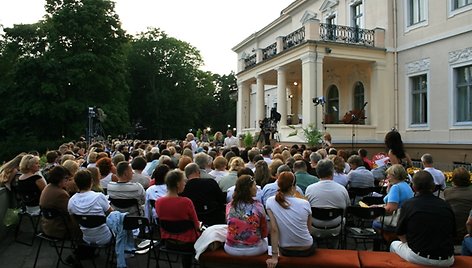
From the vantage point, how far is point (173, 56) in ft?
170

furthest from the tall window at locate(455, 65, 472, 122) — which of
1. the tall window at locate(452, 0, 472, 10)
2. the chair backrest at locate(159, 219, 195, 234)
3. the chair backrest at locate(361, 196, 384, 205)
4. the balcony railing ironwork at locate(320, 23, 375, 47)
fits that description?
the chair backrest at locate(159, 219, 195, 234)

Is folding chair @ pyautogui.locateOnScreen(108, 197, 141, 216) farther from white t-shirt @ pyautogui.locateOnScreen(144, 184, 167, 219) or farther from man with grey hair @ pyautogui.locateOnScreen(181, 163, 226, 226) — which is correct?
man with grey hair @ pyautogui.locateOnScreen(181, 163, 226, 226)

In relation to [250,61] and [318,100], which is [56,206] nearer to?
[318,100]

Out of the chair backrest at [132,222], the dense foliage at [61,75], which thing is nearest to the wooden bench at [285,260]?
the chair backrest at [132,222]

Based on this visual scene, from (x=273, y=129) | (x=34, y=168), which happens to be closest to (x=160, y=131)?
(x=273, y=129)

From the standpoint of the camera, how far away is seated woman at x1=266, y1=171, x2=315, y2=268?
4148 millimetres

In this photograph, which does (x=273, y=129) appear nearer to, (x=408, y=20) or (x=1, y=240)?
(x=408, y=20)

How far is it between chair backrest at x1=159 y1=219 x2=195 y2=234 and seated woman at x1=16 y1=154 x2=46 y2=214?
9.86ft

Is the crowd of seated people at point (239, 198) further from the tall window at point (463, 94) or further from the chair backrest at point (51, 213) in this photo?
the tall window at point (463, 94)

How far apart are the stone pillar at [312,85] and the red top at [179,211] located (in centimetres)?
1375

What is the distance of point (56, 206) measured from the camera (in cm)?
521

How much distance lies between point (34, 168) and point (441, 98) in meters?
15.4

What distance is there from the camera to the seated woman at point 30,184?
21.0ft

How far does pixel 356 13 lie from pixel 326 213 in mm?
18613
